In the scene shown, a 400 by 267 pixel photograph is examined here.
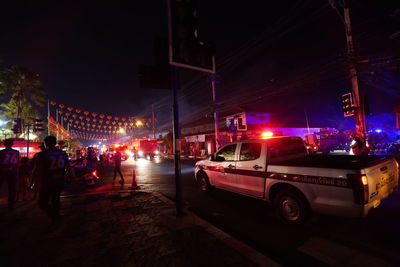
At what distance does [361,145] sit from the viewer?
8727 mm

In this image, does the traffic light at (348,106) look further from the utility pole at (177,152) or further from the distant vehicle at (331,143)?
the distant vehicle at (331,143)

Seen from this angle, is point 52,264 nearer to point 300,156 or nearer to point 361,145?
point 300,156

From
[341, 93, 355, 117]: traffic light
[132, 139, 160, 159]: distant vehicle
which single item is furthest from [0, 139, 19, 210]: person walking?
[132, 139, 160, 159]: distant vehicle

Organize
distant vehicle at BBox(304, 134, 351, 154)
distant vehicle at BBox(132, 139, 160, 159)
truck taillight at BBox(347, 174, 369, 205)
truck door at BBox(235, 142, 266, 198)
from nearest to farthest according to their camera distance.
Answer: truck taillight at BBox(347, 174, 369, 205)
truck door at BBox(235, 142, 266, 198)
distant vehicle at BBox(304, 134, 351, 154)
distant vehicle at BBox(132, 139, 160, 159)

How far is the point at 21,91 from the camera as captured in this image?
28953 mm

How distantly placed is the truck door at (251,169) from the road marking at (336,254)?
162cm

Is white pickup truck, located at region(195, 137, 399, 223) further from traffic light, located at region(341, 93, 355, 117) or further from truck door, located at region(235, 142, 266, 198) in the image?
traffic light, located at region(341, 93, 355, 117)

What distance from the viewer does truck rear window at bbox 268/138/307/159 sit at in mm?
5043

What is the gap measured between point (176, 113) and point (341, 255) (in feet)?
13.9

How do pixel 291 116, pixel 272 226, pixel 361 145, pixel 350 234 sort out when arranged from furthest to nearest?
1. pixel 291 116
2. pixel 361 145
3. pixel 272 226
4. pixel 350 234

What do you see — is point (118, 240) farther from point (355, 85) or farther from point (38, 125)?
point (38, 125)

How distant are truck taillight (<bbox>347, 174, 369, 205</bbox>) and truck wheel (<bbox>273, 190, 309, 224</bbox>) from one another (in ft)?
3.32

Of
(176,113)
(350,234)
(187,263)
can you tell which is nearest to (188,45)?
(176,113)

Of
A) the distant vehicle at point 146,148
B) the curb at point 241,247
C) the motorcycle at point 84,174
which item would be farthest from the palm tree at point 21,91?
the curb at point 241,247
